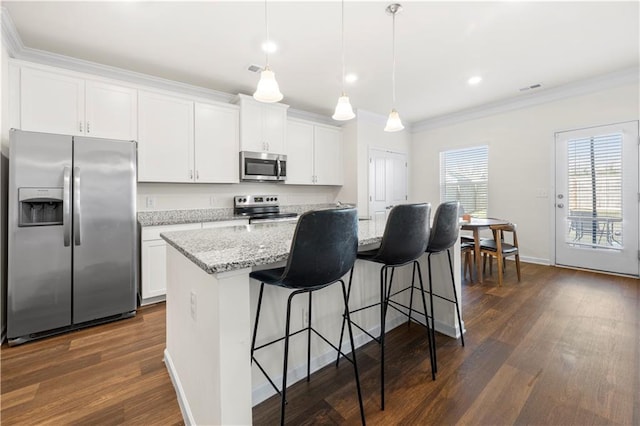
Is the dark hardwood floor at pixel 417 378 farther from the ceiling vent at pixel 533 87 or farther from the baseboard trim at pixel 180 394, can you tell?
the ceiling vent at pixel 533 87

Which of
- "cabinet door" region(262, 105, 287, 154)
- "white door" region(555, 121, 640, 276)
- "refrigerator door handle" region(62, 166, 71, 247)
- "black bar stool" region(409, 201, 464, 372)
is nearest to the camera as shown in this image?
"black bar stool" region(409, 201, 464, 372)

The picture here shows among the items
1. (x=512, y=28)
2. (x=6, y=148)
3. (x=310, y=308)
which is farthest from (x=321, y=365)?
(x=512, y=28)

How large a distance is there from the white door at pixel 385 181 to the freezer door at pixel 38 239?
3.90 metres

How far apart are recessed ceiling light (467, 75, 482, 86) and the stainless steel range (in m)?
2.99

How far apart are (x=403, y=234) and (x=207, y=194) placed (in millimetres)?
3093

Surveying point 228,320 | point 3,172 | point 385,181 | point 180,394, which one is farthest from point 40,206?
point 385,181

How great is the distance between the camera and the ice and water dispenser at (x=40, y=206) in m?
2.17

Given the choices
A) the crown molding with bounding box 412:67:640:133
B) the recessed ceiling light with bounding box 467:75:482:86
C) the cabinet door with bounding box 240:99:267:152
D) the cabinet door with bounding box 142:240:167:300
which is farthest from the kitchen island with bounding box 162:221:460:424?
the crown molding with bounding box 412:67:640:133

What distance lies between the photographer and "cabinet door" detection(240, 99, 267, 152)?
3709 mm

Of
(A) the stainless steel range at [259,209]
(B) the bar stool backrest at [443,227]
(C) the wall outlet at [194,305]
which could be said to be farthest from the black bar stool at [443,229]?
(A) the stainless steel range at [259,209]

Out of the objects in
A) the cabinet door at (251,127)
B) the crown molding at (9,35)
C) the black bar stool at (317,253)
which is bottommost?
the black bar stool at (317,253)

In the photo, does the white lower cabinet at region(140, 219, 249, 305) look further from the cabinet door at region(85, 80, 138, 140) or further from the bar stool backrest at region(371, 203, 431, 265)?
the bar stool backrest at region(371, 203, 431, 265)

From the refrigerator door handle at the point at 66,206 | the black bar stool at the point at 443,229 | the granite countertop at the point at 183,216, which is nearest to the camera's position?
the black bar stool at the point at 443,229

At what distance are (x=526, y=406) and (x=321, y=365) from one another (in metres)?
1.13
